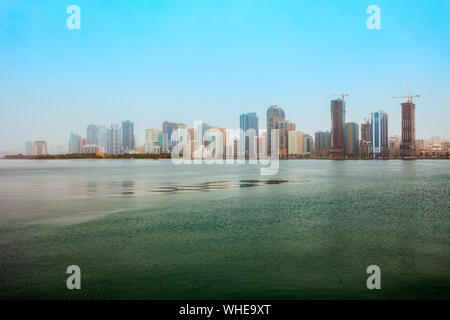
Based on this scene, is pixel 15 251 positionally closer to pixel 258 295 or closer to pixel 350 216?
pixel 258 295

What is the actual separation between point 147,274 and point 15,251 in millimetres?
5711

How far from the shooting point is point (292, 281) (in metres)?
9.94

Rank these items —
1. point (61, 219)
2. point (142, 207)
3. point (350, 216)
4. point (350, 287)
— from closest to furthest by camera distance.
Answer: point (350, 287)
point (61, 219)
point (350, 216)
point (142, 207)

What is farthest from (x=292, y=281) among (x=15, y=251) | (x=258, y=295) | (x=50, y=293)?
(x=15, y=251)

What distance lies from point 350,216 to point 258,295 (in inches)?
510

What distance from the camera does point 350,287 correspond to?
31.5ft

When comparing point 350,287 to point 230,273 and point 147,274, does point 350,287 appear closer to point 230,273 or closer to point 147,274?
point 230,273

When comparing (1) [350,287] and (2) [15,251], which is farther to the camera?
(2) [15,251]

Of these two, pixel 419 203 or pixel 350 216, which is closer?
pixel 350 216
